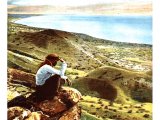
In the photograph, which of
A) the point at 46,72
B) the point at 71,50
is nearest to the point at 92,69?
the point at 71,50

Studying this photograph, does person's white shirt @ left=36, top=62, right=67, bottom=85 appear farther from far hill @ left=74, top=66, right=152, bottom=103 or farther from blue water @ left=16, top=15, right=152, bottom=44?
blue water @ left=16, top=15, right=152, bottom=44

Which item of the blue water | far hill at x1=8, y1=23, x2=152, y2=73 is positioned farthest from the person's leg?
the blue water

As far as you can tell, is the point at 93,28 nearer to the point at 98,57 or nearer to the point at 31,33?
the point at 98,57

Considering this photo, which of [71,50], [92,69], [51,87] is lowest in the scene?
[51,87]

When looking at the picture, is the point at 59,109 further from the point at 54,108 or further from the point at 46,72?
the point at 46,72
